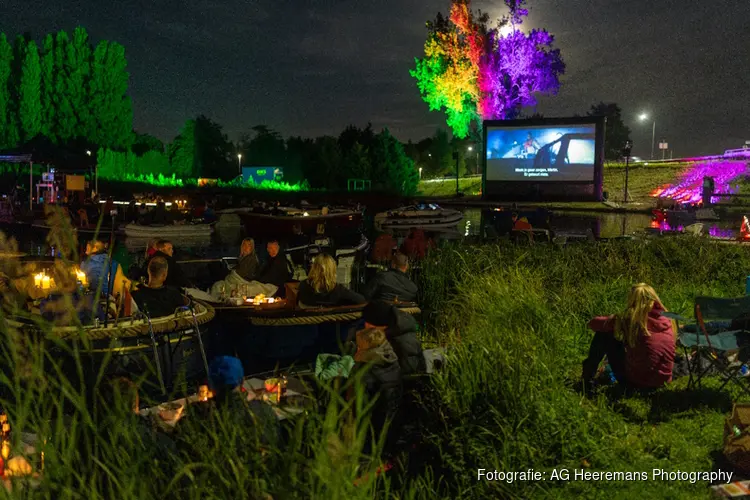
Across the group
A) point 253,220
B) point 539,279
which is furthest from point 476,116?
point 539,279

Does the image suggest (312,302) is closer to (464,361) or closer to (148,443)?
(464,361)

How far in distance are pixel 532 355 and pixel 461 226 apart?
2751 centimetres

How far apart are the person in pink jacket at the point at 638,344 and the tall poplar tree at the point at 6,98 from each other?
68269 millimetres

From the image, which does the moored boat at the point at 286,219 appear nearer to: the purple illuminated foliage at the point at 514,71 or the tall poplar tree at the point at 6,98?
the purple illuminated foliage at the point at 514,71

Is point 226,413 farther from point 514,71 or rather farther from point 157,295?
point 514,71

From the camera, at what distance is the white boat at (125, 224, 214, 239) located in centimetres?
2502

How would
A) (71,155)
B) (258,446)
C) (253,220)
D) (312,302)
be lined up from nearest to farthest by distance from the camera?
(258,446) → (312,302) → (71,155) → (253,220)

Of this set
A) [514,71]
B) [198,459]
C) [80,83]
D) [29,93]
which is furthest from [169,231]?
[80,83]

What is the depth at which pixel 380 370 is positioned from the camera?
5.10 m

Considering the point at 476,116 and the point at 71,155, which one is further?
the point at 476,116

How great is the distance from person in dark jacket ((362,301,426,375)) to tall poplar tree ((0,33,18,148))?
6733 cm

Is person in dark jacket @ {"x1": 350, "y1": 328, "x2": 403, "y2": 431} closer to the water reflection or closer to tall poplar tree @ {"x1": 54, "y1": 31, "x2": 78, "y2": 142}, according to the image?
the water reflection

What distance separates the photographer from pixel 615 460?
4.54m

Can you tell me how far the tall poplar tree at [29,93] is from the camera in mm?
62906
